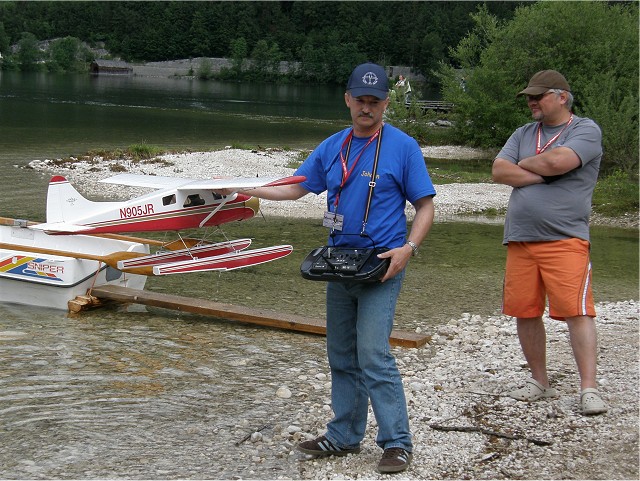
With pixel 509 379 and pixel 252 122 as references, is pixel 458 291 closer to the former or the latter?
pixel 509 379

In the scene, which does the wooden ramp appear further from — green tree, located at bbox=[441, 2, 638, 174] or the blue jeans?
green tree, located at bbox=[441, 2, 638, 174]

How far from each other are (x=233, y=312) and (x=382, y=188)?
5301 mm

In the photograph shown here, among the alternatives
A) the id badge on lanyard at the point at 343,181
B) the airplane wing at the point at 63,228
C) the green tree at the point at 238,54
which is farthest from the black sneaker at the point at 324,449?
the green tree at the point at 238,54

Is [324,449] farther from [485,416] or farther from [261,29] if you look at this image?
[261,29]

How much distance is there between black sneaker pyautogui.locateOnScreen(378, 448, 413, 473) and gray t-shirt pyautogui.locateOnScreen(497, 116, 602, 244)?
1.92m

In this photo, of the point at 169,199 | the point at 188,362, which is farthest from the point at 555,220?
the point at 169,199

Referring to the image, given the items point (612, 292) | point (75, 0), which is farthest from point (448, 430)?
point (75, 0)

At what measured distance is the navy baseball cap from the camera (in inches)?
200

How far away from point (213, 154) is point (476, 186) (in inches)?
398

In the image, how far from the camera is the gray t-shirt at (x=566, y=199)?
6.14m

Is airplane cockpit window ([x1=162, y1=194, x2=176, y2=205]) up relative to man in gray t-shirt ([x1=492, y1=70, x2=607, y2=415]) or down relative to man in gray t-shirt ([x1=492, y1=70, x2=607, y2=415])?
down

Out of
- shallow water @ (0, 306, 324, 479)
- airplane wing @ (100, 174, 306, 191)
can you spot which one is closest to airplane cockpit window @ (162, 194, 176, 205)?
airplane wing @ (100, 174, 306, 191)

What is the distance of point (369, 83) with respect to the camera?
5.10 metres

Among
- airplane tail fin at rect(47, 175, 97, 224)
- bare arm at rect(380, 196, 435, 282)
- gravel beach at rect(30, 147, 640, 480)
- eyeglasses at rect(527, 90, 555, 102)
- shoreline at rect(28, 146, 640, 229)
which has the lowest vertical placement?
shoreline at rect(28, 146, 640, 229)
